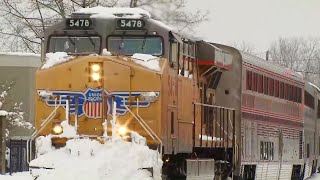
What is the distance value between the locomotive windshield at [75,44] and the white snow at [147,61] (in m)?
0.90

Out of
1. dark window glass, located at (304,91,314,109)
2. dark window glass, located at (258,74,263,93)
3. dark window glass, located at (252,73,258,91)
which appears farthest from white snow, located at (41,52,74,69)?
dark window glass, located at (304,91,314,109)

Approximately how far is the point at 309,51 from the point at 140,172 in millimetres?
156271

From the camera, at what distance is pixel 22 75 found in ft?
131

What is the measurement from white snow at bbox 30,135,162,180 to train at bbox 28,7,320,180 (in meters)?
0.40

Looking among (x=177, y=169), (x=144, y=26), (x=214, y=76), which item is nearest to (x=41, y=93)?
(x=144, y=26)

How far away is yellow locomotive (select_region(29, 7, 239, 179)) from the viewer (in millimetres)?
14359

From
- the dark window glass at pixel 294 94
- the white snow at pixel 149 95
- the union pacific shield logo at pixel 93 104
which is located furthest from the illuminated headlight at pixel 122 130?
the dark window glass at pixel 294 94

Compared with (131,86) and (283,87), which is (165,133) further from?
(283,87)

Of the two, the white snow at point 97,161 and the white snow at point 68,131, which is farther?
the white snow at point 68,131

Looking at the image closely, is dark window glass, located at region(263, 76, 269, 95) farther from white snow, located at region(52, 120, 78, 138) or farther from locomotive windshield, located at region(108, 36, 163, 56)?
white snow, located at region(52, 120, 78, 138)

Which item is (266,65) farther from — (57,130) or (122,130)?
(57,130)

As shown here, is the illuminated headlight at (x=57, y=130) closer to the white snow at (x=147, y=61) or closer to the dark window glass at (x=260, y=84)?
the white snow at (x=147, y=61)

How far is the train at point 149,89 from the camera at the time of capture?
14.4 metres

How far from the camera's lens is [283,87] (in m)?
27.8
